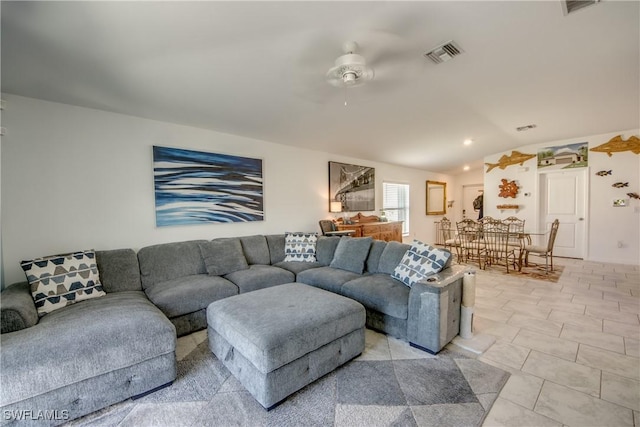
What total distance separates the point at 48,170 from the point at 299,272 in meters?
2.84

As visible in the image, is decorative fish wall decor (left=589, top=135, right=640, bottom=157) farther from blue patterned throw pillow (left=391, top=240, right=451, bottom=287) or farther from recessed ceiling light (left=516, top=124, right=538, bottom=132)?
blue patterned throw pillow (left=391, top=240, right=451, bottom=287)

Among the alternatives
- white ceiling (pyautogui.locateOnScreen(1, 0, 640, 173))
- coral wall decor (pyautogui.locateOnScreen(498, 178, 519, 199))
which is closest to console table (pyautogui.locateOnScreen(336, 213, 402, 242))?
white ceiling (pyautogui.locateOnScreen(1, 0, 640, 173))

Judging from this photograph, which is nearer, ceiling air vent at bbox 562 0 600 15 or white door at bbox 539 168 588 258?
ceiling air vent at bbox 562 0 600 15

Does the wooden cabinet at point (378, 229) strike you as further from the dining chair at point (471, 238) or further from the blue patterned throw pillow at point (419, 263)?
the blue patterned throw pillow at point (419, 263)

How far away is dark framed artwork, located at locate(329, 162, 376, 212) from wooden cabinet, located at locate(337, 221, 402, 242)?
0.48 m

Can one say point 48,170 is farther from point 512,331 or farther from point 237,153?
point 512,331

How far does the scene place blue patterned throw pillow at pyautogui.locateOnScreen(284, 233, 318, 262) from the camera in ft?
12.8

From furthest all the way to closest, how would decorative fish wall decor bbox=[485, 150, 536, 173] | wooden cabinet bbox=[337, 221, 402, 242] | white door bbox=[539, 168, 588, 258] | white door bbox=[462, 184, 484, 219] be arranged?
white door bbox=[462, 184, 484, 219] → decorative fish wall decor bbox=[485, 150, 536, 173] → white door bbox=[539, 168, 588, 258] → wooden cabinet bbox=[337, 221, 402, 242]

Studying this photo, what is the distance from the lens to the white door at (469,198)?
923 centimetres

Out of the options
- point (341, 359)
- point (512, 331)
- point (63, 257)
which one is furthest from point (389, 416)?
point (63, 257)

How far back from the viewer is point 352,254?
3.39m

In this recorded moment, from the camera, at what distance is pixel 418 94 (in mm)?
3225

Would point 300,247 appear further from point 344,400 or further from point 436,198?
point 436,198

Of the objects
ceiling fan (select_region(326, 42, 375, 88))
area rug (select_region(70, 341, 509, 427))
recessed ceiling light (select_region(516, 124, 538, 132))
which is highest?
recessed ceiling light (select_region(516, 124, 538, 132))
